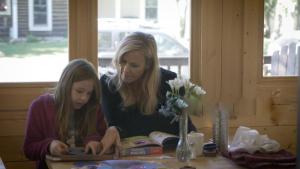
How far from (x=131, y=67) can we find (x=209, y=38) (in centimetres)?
69

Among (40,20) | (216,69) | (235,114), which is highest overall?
(40,20)

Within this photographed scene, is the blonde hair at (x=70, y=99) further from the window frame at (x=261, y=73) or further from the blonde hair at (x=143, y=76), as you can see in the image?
the window frame at (x=261, y=73)

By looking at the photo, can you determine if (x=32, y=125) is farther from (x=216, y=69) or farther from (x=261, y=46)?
(x=261, y=46)

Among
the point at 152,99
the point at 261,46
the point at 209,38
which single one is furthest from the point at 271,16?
the point at 152,99

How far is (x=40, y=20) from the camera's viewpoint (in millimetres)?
2957

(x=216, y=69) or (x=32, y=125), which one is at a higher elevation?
(x=216, y=69)

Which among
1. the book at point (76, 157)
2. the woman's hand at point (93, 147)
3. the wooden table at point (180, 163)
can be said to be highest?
the woman's hand at point (93, 147)

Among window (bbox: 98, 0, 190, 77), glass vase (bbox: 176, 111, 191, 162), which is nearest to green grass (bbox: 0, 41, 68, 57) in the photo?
window (bbox: 98, 0, 190, 77)

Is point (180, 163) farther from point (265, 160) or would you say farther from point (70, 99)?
point (70, 99)

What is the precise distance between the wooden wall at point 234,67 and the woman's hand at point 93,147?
0.80 m

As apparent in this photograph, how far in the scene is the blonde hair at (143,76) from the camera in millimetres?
2680

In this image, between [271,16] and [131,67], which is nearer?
[131,67]

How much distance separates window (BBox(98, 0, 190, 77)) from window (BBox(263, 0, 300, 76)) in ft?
1.67

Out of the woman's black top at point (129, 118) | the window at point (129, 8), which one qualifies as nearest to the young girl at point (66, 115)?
the woman's black top at point (129, 118)
